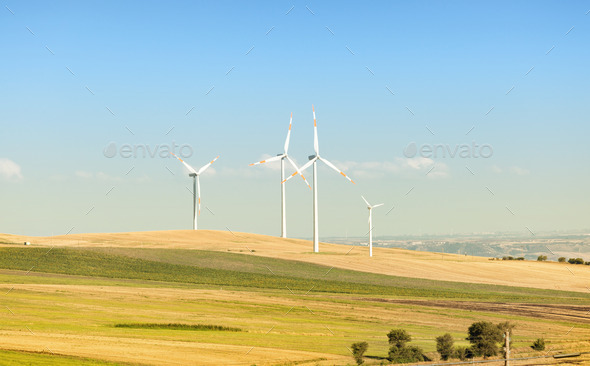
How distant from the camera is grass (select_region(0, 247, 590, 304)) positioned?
73.9 m

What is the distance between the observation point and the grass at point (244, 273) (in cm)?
7388

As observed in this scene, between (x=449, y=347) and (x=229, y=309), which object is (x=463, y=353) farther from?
(x=229, y=309)

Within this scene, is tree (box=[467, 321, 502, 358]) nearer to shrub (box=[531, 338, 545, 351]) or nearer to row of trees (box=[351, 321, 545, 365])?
row of trees (box=[351, 321, 545, 365])

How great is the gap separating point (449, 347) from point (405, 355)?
9.85 feet

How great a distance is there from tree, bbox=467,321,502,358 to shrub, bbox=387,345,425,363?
4.55 m

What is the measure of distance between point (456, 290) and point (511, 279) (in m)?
18.1

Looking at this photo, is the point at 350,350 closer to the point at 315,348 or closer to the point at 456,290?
the point at 315,348

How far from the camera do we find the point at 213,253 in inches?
3878

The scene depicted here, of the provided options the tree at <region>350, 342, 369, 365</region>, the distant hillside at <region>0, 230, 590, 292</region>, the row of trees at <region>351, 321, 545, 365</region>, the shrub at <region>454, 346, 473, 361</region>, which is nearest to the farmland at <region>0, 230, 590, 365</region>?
the tree at <region>350, 342, 369, 365</region>

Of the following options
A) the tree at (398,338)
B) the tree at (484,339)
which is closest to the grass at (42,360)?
the tree at (398,338)

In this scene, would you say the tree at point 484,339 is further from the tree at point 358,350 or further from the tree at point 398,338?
the tree at point 358,350

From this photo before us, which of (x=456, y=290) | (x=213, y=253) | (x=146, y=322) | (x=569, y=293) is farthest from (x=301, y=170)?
(x=146, y=322)

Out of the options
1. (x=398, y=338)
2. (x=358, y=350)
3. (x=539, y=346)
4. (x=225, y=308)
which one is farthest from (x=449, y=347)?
(x=225, y=308)

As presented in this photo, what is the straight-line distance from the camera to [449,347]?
3850 centimetres
